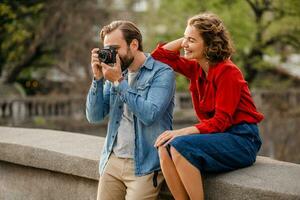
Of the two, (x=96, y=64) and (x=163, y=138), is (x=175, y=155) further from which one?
(x=96, y=64)

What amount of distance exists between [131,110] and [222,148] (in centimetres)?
52

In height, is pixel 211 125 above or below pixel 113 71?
below

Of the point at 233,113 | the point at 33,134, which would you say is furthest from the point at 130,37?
the point at 33,134

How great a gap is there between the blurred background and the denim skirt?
12946 mm

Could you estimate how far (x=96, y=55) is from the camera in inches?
128

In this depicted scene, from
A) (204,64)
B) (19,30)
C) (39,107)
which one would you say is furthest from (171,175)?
(39,107)

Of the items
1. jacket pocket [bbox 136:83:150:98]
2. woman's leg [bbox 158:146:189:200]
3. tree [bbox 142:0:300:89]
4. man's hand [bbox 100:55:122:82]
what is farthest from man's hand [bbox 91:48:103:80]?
tree [bbox 142:0:300:89]

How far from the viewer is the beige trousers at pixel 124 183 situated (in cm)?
316

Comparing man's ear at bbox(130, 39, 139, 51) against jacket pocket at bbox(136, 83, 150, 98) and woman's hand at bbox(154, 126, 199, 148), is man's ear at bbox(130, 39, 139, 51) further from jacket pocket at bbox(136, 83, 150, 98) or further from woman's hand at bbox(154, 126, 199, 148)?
woman's hand at bbox(154, 126, 199, 148)

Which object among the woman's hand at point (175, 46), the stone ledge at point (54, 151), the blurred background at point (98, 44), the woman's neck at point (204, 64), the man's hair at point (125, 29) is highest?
the man's hair at point (125, 29)

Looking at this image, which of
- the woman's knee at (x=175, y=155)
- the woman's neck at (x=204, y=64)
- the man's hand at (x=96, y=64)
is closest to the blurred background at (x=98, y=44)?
the man's hand at (x=96, y=64)

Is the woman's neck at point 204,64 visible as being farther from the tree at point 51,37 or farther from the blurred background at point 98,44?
the tree at point 51,37

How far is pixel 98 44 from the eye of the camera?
23.5 m

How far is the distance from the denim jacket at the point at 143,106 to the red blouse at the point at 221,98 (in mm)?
159
